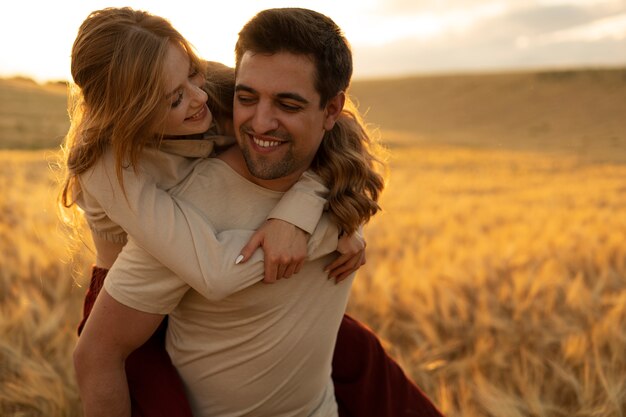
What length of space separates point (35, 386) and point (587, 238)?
3754 mm

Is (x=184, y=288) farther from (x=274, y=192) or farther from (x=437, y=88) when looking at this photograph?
(x=437, y=88)

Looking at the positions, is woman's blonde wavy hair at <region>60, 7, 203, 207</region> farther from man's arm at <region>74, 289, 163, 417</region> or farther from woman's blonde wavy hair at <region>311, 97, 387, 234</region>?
woman's blonde wavy hair at <region>311, 97, 387, 234</region>

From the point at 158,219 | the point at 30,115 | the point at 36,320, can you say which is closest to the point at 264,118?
the point at 158,219

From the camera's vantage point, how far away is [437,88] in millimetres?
60969

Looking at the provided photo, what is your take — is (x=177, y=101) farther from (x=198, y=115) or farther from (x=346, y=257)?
(x=346, y=257)

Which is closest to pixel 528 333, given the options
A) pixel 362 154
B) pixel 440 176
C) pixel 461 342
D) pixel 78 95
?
pixel 461 342

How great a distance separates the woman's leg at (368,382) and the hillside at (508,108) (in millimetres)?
28125

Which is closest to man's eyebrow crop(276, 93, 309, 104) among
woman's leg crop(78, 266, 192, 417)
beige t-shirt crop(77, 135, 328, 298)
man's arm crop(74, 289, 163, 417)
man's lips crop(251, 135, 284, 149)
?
man's lips crop(251, 135, 284, 149)

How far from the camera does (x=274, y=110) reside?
6.04ft

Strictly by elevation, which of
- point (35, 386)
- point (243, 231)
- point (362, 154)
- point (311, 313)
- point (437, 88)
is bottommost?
point (437, 88)

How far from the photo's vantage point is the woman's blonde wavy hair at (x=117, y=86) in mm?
1687

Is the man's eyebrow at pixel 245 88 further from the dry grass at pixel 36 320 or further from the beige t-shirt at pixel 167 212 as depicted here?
the dry grass at pixel 36 320

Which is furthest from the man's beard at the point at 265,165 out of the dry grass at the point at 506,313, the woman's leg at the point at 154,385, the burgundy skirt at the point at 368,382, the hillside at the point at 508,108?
the hillside at the point at 508,108

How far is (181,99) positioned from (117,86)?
6.9 inches
